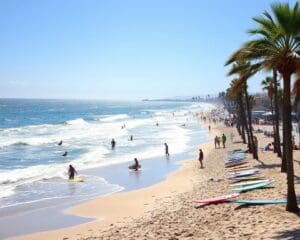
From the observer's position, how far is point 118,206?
18.6 m

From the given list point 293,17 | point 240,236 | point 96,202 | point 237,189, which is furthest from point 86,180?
point 293,17

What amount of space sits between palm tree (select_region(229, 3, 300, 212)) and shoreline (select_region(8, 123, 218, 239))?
290 inches

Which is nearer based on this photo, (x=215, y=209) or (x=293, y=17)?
(x=293, y=17)

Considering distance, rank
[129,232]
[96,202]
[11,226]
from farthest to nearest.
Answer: [96,202] → [11,226] → [129,232]

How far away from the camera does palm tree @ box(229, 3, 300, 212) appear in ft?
34.3

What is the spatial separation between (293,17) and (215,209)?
6.97 meters

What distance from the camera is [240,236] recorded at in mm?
10695

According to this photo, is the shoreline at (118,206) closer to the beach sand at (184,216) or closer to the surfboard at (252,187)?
the beach sand at (184,216)

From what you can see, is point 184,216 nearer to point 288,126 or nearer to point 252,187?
point 252,187

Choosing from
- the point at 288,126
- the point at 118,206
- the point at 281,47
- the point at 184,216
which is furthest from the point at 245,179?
the point at 281,47

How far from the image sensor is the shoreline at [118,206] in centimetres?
1488

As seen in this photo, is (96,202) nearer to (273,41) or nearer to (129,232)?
(129,232)

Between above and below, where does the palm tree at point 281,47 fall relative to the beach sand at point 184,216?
above

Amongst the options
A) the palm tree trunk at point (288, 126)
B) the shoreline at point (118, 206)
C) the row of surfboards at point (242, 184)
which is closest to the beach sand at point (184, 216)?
the shoreline at point (118, 206)
